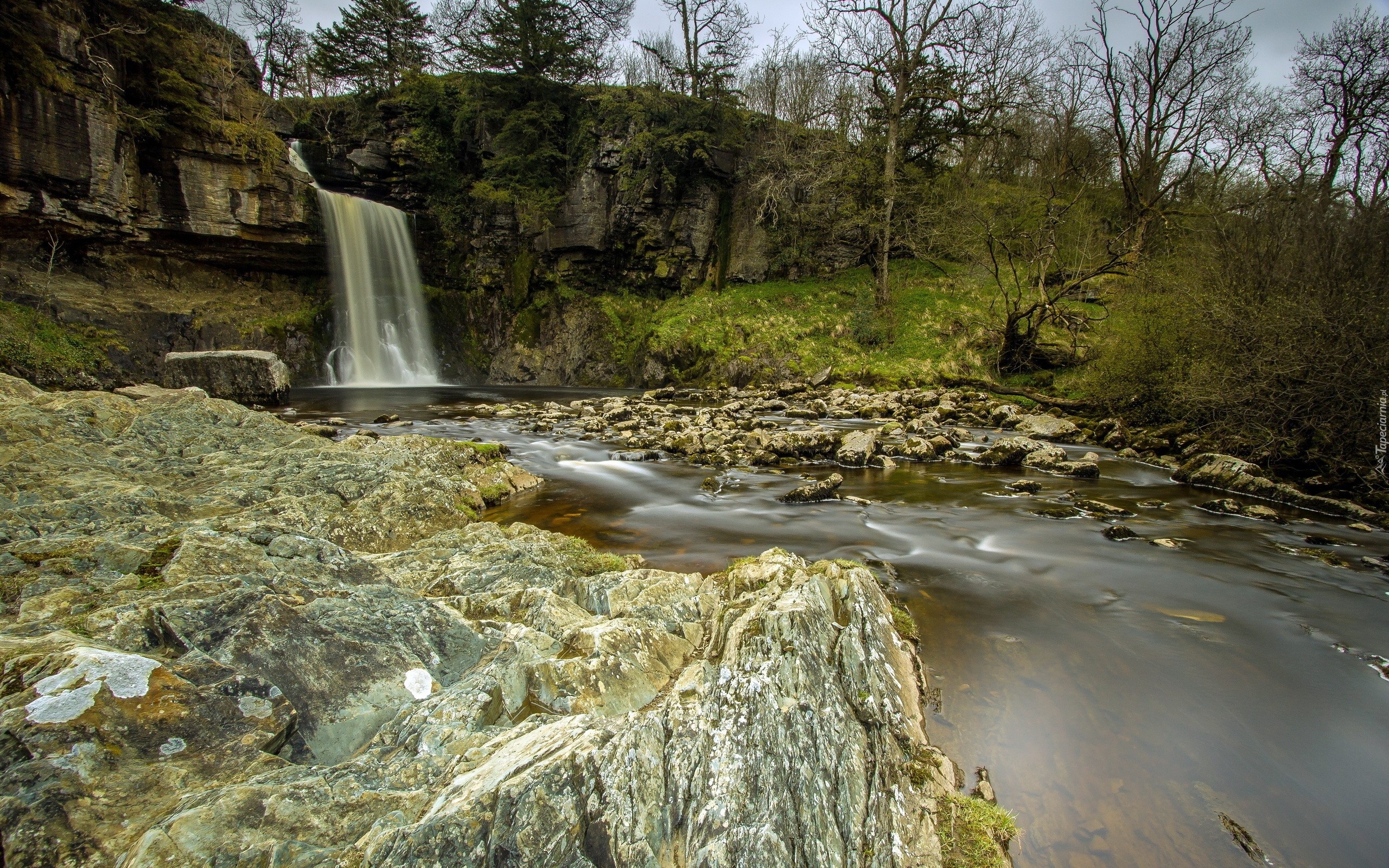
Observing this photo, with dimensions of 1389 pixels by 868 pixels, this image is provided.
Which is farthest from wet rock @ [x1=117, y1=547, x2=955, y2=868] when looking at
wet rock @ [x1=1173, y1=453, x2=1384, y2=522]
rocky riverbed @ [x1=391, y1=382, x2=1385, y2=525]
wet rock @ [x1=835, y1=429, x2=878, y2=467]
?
wet rock @ [x1=1173, y1=453, x2=1384, y2=522]

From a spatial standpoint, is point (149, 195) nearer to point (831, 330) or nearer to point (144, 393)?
point (144, 393)

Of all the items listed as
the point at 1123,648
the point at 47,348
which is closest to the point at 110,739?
the point at 1123,648

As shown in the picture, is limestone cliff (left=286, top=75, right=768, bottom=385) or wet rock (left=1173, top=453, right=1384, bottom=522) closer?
wet rock (left=1173, top=453, right=1384, bottom=522)

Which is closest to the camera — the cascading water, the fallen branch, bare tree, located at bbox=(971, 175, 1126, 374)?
the fallen branch

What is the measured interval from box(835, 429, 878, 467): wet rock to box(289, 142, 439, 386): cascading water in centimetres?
2245

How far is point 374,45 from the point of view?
101 feet

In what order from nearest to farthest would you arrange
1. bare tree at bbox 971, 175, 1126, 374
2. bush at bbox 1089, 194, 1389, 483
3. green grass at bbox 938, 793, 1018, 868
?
1. green grass at bbox 938, 793, 1018, 868
2. bush at bbox 1089, 194, 1389, 483
3. bare tree at bbox 971, 175, 1126, 374

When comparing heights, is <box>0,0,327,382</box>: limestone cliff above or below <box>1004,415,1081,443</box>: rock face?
above

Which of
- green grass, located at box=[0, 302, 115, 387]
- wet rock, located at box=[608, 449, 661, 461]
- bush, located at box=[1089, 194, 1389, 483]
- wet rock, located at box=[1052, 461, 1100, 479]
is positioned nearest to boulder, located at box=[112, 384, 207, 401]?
wet rock, located at box=[608, 449, 661, 461]

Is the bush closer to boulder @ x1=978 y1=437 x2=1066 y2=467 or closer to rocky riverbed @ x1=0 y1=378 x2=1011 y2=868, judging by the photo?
boulder @ x1=978 y1=437 x2=1066 y2=467

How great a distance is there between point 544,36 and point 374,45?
1226 centimetres

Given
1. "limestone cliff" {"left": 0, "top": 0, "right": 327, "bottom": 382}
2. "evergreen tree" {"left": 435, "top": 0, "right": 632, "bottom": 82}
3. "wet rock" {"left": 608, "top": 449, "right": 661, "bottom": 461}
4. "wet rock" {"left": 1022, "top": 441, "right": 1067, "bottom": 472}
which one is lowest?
"wet rock" {"left": 608, "top": 449, "right": 661, "bottom": 461}

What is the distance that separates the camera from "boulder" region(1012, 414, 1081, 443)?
11.2 metres

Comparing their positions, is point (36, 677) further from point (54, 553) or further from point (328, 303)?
point (328, 303)
